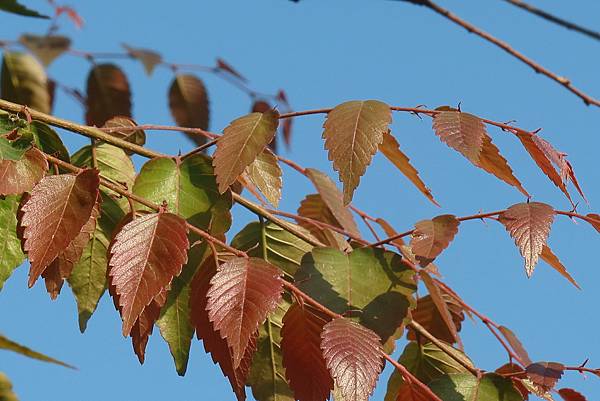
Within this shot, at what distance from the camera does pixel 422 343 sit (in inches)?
46.5

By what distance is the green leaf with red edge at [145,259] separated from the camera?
849mm

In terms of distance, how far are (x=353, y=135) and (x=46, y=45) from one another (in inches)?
48.3

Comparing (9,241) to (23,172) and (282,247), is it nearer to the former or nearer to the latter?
(23,172)

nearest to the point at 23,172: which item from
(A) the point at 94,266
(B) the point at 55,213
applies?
(B) the point at 55,213

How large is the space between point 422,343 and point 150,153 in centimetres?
41

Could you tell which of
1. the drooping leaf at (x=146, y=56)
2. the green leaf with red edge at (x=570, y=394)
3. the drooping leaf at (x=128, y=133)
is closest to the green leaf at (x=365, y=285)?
the green leaf with red edge at (x=570, y=394)

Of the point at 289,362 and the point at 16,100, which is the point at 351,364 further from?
the point at 16,100

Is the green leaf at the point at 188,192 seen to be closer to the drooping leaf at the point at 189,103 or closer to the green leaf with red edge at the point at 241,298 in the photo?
the green leaf with red edge at the point at 241,298

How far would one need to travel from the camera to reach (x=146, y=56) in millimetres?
2205

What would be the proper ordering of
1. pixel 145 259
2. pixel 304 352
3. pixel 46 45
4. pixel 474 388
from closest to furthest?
pixel 145 259
pixel 304 352
pixel 474 388
pixel 46 45

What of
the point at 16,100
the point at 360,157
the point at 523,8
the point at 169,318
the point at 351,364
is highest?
the point at 523,8

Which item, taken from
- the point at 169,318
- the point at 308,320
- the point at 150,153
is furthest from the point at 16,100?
the point at 308,320

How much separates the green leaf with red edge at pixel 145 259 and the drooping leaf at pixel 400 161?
0.33 meters

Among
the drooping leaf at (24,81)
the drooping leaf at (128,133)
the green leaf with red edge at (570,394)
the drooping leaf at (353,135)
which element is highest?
the drooping leaf at (353,135)
